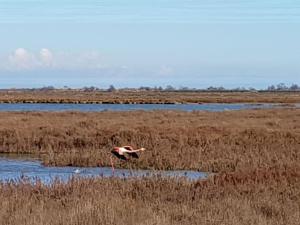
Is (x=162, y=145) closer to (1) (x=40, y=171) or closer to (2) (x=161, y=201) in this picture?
(1) (x=40, y=171)

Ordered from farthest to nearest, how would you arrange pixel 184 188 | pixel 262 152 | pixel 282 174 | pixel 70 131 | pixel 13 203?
pixel 70 131
pixel 262 152
pixel 282 174
pixel 184 188
pixel 13 203

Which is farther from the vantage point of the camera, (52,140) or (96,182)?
(52,140)

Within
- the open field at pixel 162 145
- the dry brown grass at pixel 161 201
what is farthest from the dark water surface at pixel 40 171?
the dry brown grass at pixel 161 201

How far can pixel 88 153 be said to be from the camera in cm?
2481

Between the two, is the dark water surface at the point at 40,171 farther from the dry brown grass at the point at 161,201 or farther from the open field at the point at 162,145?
the dry brown grass at the point at 161,201

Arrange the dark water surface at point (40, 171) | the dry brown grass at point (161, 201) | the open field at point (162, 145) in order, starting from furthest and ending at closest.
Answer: the open field at point (162, 145)
the dark water surface at point (40, 171)
the dry brown grass at point (161, 201)

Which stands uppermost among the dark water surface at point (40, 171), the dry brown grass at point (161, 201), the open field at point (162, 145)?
the dry brown grass at point (161, 201)

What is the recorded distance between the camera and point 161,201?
12391mm

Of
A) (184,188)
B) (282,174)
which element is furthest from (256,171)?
(184,188)

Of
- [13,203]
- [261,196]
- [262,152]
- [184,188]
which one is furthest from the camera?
[262,152]

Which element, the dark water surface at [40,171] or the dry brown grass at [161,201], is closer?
the dry brown grass at [161,201]

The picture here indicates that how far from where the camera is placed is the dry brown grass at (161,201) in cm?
1044

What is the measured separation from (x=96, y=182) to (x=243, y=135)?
16.4 metres

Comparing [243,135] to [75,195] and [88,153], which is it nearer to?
[88,153]
